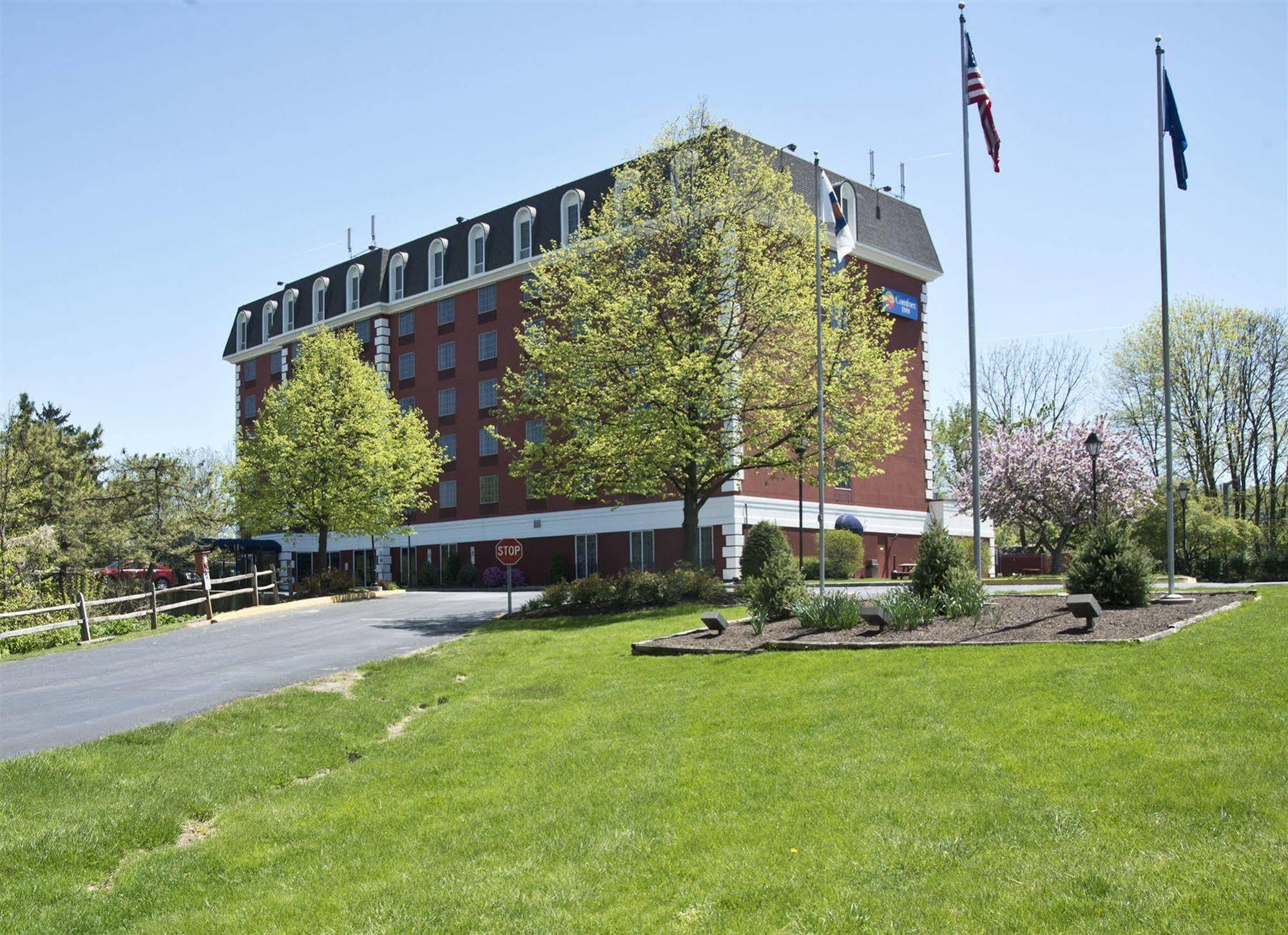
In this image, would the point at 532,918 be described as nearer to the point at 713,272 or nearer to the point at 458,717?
the point at 458,717

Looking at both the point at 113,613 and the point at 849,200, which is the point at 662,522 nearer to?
the point at 849,200

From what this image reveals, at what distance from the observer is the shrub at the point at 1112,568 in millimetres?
15766

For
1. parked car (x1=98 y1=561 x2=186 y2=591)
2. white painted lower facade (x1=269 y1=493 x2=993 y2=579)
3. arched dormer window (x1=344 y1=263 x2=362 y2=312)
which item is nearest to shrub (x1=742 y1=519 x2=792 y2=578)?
white painted lower facade (x1=269 y1=493 x2=993 y2=579)

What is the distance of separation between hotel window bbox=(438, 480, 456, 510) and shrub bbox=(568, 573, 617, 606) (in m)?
26.3

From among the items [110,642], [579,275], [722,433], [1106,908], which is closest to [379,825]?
[1106,908]

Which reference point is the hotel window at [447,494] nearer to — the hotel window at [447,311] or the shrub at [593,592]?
the hotel window at [447,311]

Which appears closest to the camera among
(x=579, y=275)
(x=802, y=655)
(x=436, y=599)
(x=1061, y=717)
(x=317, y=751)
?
(x=1061, y=717)

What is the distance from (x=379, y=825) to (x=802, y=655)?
7641 millimetres

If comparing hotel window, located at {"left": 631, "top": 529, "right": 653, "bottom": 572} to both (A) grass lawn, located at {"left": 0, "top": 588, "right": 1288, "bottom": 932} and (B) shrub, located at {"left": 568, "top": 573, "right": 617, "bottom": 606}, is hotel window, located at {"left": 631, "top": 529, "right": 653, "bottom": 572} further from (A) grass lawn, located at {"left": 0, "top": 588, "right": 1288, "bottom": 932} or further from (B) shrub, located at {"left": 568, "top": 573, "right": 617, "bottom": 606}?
(A) grass lawn, located at {"left": 0, "top": 588, "right": 1288, "bottom": 932}

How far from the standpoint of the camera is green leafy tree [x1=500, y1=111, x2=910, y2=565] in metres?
26.7

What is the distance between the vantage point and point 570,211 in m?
46.3

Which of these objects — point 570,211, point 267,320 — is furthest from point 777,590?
point 267,320

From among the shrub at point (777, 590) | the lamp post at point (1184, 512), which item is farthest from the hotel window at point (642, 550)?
the shrub at point (777, 590)

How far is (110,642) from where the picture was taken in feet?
76.7
